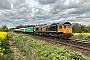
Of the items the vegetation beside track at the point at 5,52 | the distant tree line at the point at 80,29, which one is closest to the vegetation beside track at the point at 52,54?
the vegetation beside track at the point at 5,52

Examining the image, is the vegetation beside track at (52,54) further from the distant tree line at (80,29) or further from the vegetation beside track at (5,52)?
the distant tree line at (80,29)

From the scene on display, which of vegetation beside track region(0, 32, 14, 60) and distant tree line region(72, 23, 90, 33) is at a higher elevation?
distant tree line region(72, 23, 90, 33)

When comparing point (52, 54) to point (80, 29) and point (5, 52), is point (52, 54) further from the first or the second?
point (80, 29)

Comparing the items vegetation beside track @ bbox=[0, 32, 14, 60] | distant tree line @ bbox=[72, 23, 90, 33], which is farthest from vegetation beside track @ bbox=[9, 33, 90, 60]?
distant tree line @ bbox=[72, 23, 90, 33]

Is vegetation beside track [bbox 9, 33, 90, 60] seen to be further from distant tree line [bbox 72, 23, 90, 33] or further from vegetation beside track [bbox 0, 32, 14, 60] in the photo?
distant tree line [bbox 72, 23, 90, 33]

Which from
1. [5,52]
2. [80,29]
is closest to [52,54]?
[5,52]

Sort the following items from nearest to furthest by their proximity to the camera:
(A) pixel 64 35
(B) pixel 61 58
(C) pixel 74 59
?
(B) pixel 61 58 < (C) pixel 74 59 < (A) pixel 64 35

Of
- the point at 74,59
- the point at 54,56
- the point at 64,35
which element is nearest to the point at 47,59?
the point at 54,56

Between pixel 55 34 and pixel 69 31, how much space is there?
3.02 metres

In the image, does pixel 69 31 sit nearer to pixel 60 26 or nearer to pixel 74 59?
pixel 60 26

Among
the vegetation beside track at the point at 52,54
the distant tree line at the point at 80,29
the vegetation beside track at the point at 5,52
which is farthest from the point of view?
the distant tree line at the point at 80,29

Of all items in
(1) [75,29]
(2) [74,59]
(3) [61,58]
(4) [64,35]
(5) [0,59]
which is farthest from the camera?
(1) [75,29]

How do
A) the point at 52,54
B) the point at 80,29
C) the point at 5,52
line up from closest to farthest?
the point at 52,54 → the point at 5,52 → the point at 80,29

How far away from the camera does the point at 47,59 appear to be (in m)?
9.51
